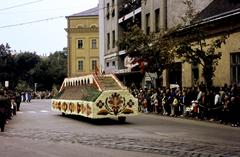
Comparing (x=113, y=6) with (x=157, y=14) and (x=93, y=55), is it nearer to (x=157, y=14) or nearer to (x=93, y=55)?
(x=157, y=14)

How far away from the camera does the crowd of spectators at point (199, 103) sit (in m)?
25.8

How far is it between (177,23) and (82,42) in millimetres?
52979

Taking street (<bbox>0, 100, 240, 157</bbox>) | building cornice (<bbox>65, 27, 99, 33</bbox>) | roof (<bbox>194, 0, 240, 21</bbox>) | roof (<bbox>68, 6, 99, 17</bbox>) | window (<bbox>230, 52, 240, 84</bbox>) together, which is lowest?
street (<bbox>0, 100, 240, 157</bbox>)

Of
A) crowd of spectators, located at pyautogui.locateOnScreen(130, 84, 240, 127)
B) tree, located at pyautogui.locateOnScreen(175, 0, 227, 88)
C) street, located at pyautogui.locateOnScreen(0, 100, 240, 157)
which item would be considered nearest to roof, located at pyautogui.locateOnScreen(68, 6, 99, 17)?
crowd of spectators, located at pyautogui.locateOnScreen(130, 84, 240, 127)

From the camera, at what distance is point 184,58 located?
1302 inches

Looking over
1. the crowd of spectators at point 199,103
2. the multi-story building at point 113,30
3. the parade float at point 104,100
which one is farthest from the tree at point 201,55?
the multi-story building at point 113,30

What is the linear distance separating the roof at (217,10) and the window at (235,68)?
2506 millimetres

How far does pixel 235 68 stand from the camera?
33.0 m

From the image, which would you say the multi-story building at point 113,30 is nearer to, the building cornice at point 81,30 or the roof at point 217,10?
the roof at point 217,10

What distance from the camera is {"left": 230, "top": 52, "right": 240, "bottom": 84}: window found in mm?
32750

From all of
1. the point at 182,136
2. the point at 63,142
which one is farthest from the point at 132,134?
the point at 63,142

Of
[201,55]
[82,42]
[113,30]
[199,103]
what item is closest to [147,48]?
[201,55]

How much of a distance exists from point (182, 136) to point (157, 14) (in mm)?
28956

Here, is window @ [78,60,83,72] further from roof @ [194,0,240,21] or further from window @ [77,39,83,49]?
roof @ [194,0,240,21]
